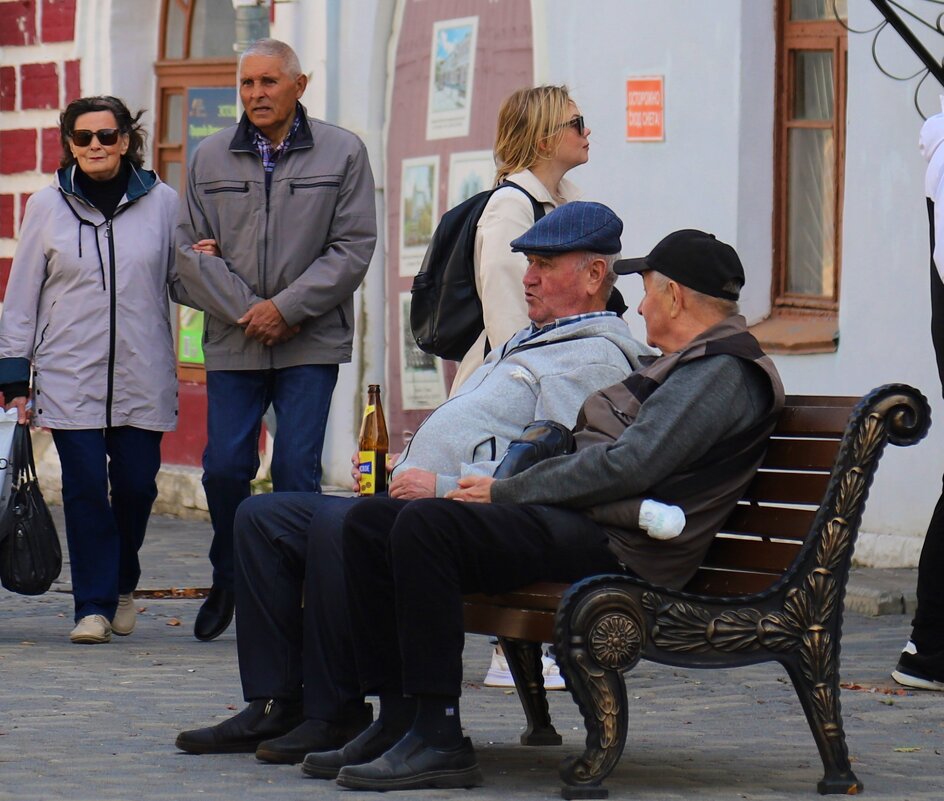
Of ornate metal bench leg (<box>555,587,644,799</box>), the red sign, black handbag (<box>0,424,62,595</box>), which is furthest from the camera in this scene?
the red sign

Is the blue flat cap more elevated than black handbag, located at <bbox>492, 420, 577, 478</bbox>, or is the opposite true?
the blue flat cap

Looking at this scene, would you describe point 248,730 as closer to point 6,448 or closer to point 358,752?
point 358,752

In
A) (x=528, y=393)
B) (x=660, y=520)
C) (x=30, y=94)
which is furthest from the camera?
(x=30, y=94)

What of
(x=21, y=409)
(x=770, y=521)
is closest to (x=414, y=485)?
(x=770, y=521)

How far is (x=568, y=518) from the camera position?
17.4 ft

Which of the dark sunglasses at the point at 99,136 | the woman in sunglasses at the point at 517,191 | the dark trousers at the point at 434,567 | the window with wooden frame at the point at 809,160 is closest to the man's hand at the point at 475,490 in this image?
the dark trousers at the point at 434,567

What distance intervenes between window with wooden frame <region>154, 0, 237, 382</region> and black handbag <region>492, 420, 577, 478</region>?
30.1 ft

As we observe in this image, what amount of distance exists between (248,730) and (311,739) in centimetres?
23

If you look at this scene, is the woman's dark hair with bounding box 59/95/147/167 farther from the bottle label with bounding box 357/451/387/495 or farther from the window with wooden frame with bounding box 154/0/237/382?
the window with wooden frame with bounding box 154/0/237/382

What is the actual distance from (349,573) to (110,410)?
3196mm

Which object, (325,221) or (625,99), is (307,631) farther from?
(625,99)

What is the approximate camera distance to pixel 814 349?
1031 cm

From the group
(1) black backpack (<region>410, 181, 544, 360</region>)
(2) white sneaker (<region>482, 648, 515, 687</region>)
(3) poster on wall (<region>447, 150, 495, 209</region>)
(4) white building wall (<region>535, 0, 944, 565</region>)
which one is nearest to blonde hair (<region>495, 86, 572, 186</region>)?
(1) black backpack (<region>410, 181, 544, 360</region>)

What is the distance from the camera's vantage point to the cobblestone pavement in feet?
17.5
